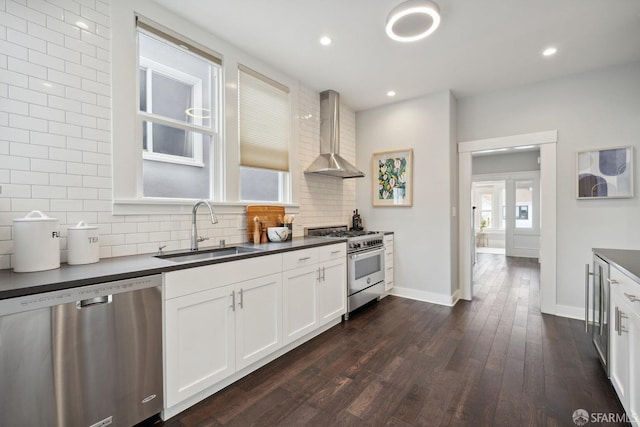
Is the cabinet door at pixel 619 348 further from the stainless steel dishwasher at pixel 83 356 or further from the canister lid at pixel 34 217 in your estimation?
the canister lid at pixel 34 217

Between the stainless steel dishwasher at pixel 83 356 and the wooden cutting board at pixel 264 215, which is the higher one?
the wooden cutting board at pixel 264 215

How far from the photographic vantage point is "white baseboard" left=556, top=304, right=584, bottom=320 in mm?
3235

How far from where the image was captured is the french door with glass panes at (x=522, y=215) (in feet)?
23.3

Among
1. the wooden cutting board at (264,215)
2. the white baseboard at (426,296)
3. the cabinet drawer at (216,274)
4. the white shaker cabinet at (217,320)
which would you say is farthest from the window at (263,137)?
the white baseboard at (426,296)

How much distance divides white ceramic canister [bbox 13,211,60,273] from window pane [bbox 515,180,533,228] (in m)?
8.89

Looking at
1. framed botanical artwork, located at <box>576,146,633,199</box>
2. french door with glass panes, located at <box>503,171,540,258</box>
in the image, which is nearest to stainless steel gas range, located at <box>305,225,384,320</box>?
framed botanical artwork, located at <box>576,146,633,199</box>

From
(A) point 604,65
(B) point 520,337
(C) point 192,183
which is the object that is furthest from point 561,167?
(C) point 192,183

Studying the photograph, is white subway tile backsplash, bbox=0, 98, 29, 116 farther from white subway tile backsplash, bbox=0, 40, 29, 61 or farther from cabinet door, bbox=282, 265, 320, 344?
cabinet door, bbox=282, 265, 320, 344

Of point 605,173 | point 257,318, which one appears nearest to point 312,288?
point 257,318

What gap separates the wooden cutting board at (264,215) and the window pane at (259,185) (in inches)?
9.0

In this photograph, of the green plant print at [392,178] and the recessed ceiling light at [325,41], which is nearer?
the recessed ceiling light at [325,41]

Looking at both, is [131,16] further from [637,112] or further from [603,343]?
[637,112]

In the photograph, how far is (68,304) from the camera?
129 cm

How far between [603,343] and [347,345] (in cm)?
193
